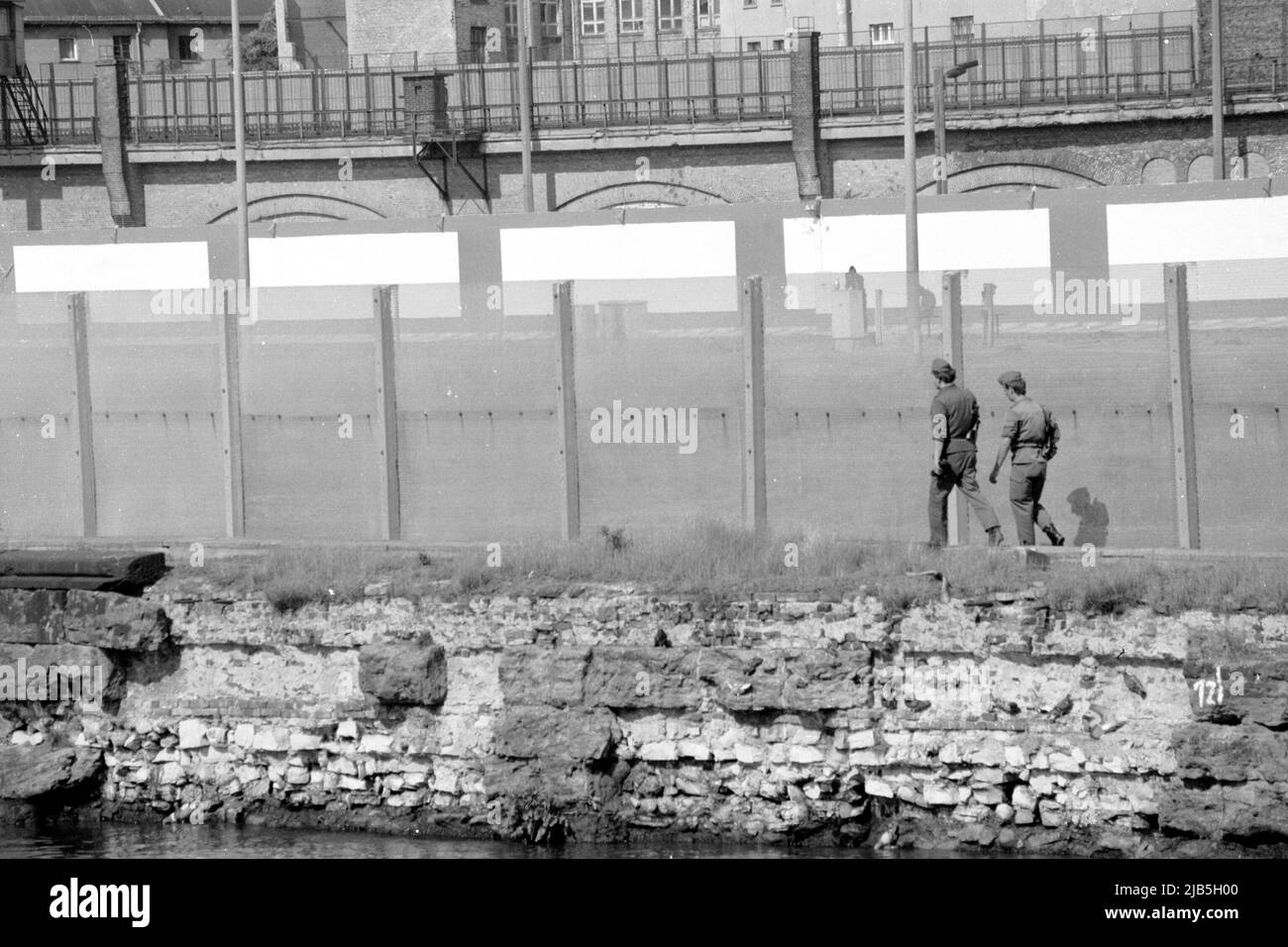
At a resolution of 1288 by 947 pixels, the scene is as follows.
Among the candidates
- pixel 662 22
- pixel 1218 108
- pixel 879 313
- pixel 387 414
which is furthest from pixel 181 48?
pixel 879 313

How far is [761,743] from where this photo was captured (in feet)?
41.5

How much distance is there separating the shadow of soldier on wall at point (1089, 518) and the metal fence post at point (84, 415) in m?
8.38

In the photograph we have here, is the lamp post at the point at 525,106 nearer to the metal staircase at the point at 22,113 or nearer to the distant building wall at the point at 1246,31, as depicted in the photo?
the metal staircase at the point at 22,113

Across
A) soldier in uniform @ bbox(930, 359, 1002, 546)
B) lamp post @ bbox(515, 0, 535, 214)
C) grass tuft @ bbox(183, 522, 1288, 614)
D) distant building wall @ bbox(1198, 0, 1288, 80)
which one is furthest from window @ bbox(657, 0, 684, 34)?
grass tuft @ bbox(183, 522, 1288, 614)

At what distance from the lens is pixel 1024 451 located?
13992mm

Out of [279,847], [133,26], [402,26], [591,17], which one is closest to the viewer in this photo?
[279,847]

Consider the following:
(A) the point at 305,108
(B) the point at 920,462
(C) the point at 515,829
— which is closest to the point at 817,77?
(A) the point at 305,108

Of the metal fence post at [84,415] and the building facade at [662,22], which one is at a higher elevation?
the building facade at [662,22]

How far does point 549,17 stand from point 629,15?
18.1ft

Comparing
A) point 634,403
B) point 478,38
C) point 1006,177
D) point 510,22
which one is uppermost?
point 510,22

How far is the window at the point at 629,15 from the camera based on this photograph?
59000mm

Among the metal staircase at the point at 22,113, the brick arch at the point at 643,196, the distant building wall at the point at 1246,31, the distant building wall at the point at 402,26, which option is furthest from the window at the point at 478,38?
the distant building wall at the point at 1246,31

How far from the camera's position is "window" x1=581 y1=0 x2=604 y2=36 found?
198ft

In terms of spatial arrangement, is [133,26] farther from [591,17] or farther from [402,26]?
[402,26]
